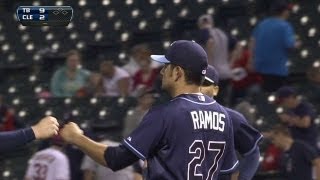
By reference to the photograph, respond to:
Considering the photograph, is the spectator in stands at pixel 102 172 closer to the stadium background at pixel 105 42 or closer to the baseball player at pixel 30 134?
the stadium background at pixel 105 42

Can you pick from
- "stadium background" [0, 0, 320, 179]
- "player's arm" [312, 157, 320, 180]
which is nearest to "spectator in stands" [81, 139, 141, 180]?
"stadium background" [0, 0, 320, 179]

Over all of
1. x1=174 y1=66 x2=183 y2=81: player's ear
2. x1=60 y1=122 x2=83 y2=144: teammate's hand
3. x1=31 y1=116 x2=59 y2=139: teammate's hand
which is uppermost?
x1=174 y1=66 x2=183 y2=81: player's ear

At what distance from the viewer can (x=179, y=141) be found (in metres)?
5.08

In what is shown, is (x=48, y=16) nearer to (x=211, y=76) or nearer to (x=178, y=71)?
(x=211, y=76)

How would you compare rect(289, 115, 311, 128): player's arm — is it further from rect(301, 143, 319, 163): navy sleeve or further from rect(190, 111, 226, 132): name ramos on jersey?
rect(190, 111, 226, 132): name ramos on jersey

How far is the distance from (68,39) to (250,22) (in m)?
2.52

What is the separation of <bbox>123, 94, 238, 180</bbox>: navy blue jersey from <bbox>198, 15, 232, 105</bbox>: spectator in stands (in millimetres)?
5995

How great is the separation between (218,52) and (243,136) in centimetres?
515

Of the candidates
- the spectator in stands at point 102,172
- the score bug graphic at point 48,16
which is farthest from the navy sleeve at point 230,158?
the spectator in stands at point 102,172

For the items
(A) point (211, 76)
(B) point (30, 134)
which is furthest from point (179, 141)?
(A) point (211, 76)

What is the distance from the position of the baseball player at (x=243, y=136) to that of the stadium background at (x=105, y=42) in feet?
14.9

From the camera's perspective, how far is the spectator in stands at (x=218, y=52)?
36.7ft

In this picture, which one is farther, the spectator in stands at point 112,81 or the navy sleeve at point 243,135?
the spectator in stands at point 112,81

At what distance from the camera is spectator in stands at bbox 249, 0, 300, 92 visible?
1092cm
